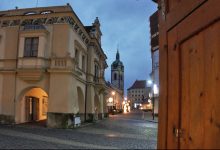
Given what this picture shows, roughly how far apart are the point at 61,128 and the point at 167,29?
1973 centimetres

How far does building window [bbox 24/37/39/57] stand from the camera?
23.7 m

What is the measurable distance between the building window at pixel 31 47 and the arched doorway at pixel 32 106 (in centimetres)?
301

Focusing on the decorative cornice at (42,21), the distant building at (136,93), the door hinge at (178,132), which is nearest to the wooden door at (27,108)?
the decorative cornice at (42,21)

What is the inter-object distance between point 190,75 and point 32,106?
25.4 meters

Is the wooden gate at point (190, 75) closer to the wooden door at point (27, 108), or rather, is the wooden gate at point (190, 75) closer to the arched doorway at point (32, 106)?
the arched doorway at point (32, 106)

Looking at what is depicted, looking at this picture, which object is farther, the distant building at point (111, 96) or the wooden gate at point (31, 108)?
the distant building at point (111, 96)

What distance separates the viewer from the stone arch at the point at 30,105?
24125mm

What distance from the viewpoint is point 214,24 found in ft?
8.00

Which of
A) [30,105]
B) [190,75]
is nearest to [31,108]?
[30,105]

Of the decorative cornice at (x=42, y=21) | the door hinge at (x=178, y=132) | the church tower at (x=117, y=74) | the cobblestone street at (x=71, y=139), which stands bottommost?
the cobblestone street at (x=71, y=139)

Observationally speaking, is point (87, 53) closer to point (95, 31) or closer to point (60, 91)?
point (95, 31)

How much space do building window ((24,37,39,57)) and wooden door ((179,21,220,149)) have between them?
71.0ft

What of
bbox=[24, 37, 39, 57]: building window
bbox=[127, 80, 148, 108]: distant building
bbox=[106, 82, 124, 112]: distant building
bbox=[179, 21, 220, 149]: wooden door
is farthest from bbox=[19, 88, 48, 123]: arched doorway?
bbox=[127, 80, 148, 108]: distant building

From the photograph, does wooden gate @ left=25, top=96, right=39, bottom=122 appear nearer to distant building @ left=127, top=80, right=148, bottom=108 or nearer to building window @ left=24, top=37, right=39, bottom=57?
building window @ left=24, top=37, right=39, bottom=57
